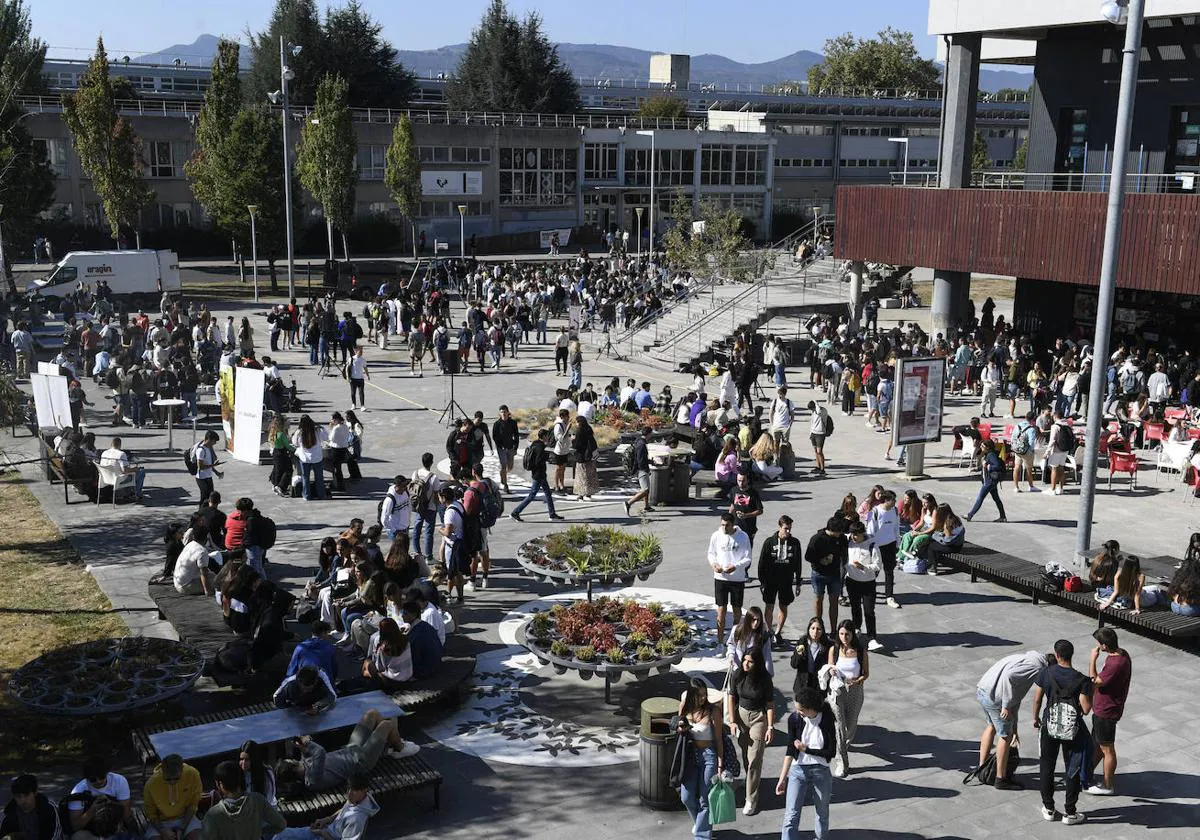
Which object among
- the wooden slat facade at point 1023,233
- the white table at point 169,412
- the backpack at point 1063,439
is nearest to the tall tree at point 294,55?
the wooden slat facade at point 1023,233

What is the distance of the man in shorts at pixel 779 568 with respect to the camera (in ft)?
43.4

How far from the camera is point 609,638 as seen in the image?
11953 mm

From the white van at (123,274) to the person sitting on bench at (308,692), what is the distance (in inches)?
1373

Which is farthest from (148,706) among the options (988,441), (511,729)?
(988,441)

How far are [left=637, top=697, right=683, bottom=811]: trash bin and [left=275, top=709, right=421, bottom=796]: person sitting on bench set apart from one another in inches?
78.1

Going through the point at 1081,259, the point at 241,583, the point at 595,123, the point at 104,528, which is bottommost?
the point at 104,528

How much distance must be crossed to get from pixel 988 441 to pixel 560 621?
10.1 metres

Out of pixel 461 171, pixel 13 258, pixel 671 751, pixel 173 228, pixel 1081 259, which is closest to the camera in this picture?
pixel 671 751

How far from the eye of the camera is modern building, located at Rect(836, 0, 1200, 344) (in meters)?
27.7

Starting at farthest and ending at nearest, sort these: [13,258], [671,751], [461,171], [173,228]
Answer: [461,171] < [173,228] < [13,258] < [671,751]

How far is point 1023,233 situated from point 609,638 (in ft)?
73.2

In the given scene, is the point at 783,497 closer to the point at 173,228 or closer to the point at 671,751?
the point at 671,751

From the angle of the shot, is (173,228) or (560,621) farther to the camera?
(173,228)

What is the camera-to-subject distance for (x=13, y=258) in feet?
181
